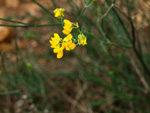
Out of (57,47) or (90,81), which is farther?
(90,81)

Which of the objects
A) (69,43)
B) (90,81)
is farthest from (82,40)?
(90,81)

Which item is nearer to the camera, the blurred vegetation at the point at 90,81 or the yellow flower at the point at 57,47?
the yellow flower at the point at 57,47

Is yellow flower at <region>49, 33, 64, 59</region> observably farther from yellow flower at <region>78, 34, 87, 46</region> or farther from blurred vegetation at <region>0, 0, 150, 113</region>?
blurred vegetation at <region>0, 0, 150, 113</region>

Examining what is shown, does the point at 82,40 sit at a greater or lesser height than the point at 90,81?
greater

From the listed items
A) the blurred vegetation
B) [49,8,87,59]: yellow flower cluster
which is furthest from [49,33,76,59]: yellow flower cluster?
the blurred vegetation

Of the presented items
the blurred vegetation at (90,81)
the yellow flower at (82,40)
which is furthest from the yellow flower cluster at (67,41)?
the blurred vegetation at (90,81)

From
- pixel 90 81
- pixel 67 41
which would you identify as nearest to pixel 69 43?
pixel 67 41

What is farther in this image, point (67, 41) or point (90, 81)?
point (90, 81)

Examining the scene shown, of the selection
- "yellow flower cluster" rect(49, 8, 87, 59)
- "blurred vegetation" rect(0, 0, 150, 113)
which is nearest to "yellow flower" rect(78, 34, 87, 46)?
"yellow flower cluster" rect(49, 8, 87, 59)

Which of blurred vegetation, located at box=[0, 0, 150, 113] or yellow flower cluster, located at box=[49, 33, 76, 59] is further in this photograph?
blurred vegetation, located at box=[0, 0, 150, 113]

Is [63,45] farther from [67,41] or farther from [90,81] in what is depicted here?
[90,81]

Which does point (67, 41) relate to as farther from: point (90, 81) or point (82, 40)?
point (90, 81)

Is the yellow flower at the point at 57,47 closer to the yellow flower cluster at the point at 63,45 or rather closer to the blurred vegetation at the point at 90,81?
the yellow flower cluster at the point at 63,45
